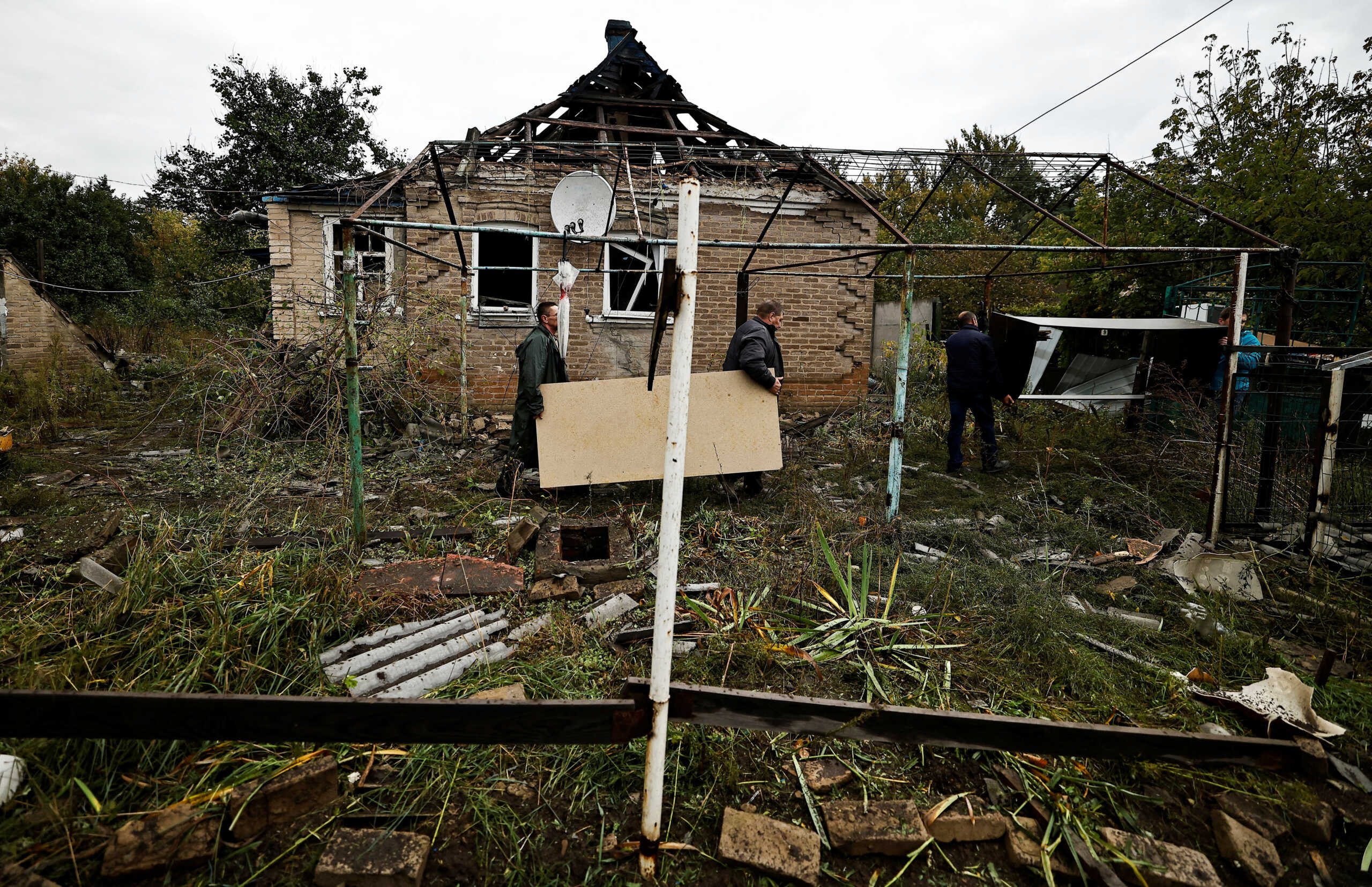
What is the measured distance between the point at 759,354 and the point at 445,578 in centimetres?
317

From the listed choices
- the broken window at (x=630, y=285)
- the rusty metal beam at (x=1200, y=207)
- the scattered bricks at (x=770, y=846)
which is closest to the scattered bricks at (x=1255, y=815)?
the scattered bricks at (x=770, y=846)

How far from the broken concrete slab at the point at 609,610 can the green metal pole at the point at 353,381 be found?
1.85 meters

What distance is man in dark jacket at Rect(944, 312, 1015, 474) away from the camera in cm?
708

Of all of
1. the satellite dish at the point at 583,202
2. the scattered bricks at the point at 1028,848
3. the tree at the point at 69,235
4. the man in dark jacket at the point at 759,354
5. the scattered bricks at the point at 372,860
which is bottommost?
the scattered bricks at the point at 1028,848

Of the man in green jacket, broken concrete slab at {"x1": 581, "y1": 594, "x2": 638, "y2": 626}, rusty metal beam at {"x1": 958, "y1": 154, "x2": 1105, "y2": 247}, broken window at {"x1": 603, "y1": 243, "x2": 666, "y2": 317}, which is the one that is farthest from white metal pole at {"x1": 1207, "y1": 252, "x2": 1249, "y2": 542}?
broken window at {"x1": 603, "y1": 243, "x2": 666, "y2": 317}

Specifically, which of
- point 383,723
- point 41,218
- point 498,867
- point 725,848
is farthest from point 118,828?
point 41,218

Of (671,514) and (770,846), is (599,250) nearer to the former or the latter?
(671,514)

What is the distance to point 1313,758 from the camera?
2432mm

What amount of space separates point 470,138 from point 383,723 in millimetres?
10285

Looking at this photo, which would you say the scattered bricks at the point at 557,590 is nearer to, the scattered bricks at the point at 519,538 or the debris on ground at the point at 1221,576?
the scattered bricks at the point at 519,538

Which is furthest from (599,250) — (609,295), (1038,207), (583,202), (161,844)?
(161,844)

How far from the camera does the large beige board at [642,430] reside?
5.75 meters

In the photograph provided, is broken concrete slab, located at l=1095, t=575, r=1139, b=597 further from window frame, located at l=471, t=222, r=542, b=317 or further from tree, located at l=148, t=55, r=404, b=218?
tree, located at l=148, t=55, r=404, b=218

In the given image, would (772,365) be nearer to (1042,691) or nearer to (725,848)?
(1042,691)
